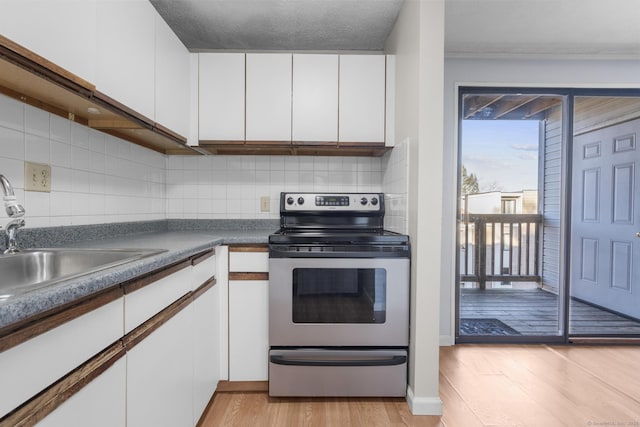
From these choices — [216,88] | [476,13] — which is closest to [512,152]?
[476,13]

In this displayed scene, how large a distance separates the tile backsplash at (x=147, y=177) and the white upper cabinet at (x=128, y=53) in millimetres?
326


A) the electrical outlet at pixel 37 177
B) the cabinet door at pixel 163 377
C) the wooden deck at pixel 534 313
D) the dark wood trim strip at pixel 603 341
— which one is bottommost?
the dark wood trim strip at pixel 603 341

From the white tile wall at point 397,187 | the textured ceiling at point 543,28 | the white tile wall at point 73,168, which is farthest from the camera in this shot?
the textured ceiling at point 543,28

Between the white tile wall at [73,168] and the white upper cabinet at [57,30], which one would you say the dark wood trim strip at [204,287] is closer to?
the white tile wall at [73,168]

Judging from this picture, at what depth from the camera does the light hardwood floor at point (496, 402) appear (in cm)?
164

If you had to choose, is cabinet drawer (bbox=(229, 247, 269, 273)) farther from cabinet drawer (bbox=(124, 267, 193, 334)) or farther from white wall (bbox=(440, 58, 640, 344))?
white wall (bbox=(440, 58, 640, 344))

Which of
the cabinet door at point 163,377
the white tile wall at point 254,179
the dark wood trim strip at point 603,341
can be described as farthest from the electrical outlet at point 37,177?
the dark wood trim strip at point 603,341

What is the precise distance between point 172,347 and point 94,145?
1.11 meters

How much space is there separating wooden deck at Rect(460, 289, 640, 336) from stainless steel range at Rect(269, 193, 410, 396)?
1583 mm

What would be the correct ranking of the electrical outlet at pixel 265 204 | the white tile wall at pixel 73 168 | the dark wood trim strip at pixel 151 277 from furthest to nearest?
1. the electrical outlet at pixel 265 204
2. the white tile wall at pixel 73 168
3. the dark wood trim strip at pixel 151 277

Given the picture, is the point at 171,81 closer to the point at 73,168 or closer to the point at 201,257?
the point at 73,168

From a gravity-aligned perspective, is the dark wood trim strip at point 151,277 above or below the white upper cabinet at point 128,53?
below

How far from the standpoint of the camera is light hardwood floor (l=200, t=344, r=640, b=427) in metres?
1.64

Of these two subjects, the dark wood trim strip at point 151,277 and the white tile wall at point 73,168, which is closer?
the dark wood trim strip at point 151,277
